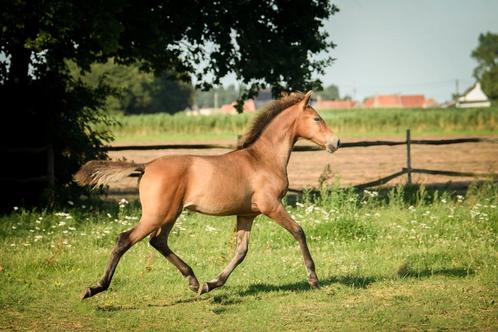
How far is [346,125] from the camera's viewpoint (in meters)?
47.8

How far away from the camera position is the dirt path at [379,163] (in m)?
20.5

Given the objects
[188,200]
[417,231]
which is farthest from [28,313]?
[417,231]

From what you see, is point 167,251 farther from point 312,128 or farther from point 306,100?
point 306,100

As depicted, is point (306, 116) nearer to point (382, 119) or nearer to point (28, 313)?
point (28, 313)

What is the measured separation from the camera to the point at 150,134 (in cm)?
5241

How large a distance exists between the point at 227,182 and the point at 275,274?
1.77 metres

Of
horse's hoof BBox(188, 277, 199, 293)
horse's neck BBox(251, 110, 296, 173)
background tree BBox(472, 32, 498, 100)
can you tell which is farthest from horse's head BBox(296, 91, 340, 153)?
background tree BBox(472, 32, 498, 100)

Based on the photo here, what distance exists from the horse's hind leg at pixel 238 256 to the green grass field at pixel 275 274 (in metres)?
→ 0.17

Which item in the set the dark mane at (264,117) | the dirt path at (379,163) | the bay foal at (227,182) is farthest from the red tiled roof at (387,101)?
the bay foal at (227,182)

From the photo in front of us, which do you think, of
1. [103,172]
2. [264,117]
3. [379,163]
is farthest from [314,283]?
[379,163]

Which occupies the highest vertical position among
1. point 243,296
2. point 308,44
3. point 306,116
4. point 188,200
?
point 308,44

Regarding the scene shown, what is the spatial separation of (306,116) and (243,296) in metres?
2.36

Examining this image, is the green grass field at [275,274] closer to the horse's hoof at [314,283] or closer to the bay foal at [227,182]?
the horse's hoof at [314,283]

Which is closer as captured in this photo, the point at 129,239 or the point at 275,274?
the point at 129,239
